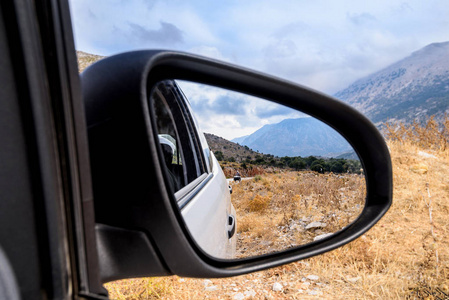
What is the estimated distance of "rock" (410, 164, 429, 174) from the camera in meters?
8.46

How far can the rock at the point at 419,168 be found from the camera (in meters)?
8.46

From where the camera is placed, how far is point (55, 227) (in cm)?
58

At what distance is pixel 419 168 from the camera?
28.1ft

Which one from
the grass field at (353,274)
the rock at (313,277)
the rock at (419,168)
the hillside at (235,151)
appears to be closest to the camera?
the hillside at (235,151)

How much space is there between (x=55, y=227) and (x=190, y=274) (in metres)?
0.44

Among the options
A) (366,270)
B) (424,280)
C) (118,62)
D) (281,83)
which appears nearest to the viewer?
(118,62)

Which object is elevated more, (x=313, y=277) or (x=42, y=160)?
(x=42, y=160)

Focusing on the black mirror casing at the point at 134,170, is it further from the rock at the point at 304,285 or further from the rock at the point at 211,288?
the rock at the point at 304,285

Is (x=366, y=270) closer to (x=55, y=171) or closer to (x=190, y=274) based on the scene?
(x=190, y=274)

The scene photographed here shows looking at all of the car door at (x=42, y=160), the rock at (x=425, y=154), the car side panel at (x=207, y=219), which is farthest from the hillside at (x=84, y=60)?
the rock at (x=425, y=154)

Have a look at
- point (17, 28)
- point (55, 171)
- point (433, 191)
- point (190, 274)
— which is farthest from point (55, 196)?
point (433, 191)

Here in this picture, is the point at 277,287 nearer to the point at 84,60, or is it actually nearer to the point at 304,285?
the point at 304,285

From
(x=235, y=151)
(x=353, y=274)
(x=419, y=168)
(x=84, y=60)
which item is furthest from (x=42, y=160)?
(x=84, y=60)

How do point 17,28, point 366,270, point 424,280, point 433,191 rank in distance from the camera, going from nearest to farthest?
point 17,28
point 424,280
point 366,270
point 433,191
